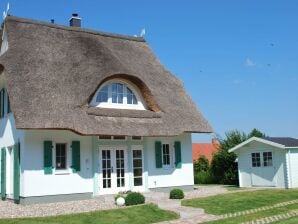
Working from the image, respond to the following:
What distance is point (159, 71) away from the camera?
910 inches

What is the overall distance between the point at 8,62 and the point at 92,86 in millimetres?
3705

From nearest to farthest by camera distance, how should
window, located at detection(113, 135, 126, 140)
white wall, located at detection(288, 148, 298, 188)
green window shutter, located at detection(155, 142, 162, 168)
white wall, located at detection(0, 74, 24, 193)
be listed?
white wall, located at detection(0, 74, 24, 193) < window, located at detection(113, 135, 126, 140) < green window shutter, located at detection(155, 142, 162, 168) < white wall, located at detection(288, 148, 298, 188)

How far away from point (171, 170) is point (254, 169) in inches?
189

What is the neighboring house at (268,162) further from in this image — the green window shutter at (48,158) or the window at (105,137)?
the green window shutter at (48,158)

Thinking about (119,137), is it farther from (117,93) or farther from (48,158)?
(48,158)

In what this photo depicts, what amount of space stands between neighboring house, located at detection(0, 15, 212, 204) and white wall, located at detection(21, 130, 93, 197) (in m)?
0.04

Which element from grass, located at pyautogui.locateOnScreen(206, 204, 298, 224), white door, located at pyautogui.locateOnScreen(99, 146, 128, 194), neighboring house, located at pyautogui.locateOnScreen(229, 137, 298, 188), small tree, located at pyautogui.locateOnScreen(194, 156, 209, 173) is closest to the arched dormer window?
white door, located at pyautogui.locateOnScreen(99, 146, 128, 194)

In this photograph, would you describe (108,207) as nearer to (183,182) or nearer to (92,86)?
(92,86)

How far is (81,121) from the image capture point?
1656 cm

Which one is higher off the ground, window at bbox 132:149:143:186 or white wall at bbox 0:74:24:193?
white wall at bbox 0:74:24:193

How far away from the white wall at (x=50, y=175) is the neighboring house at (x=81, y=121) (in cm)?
4

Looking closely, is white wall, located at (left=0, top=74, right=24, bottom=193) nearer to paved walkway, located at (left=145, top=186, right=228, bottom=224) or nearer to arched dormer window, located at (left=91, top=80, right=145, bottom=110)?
arched dormer window, located at (left=91, top=80, right=145, bottom=110)

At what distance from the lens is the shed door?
2112 cm

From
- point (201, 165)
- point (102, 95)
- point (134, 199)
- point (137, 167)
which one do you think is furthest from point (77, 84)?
point (201, 165)
